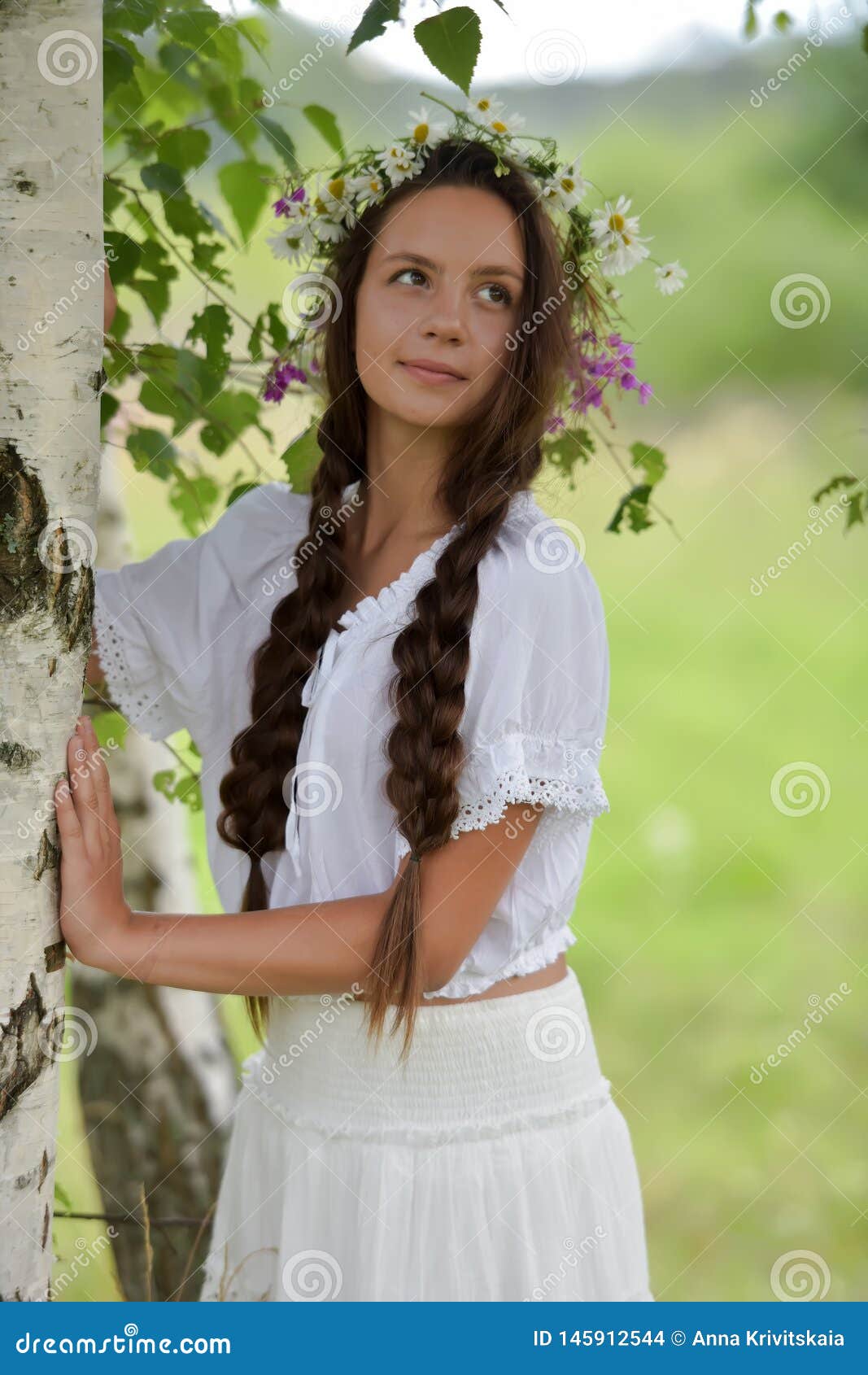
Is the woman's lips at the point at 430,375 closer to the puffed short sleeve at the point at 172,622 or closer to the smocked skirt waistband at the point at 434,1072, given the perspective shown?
the puffed short sleeve at the point at 172,622

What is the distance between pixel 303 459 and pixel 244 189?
15.3 inches

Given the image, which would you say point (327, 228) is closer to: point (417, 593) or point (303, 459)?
point (303, 459)

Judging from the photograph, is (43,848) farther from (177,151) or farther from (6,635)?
(177,151)

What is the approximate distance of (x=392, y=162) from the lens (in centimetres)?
148

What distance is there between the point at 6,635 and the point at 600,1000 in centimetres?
337

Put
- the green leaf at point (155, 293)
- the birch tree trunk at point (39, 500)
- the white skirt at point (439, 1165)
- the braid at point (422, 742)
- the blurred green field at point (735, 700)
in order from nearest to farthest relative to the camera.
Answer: the birch tree trunk at point (39, 500)
the braid at point (422, 742)
the white skirt at point (439, 1165)
the green leaf at point (155, 293)
the blurred green field at point (735, 700)

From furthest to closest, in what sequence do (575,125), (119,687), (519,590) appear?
(575,125)
(119,687)
(519,590)

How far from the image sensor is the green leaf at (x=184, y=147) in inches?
61.2

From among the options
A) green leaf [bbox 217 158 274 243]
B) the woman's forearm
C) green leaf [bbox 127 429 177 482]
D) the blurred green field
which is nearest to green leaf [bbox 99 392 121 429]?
green leaf [bbox 127 429 177 482]

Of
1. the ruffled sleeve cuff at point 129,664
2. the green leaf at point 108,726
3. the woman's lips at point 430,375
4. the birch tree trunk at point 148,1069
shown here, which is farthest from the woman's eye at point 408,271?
the birch tree trunk at point 148,1069

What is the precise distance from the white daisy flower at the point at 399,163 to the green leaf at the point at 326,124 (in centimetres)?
10

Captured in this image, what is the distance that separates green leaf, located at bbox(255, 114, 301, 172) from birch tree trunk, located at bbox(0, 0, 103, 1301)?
43cm

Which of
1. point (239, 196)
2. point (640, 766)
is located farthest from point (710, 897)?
point (239, 196)

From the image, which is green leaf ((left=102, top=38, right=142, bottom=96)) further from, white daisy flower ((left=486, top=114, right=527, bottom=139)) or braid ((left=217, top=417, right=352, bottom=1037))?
braid ((left=217, top=417, right=352, bottom=1037))
